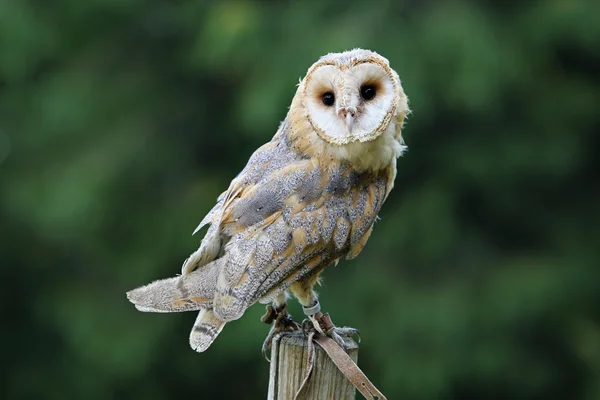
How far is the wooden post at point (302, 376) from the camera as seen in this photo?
2.79 metres

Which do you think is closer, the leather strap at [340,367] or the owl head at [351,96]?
the leather strap at [340,367]

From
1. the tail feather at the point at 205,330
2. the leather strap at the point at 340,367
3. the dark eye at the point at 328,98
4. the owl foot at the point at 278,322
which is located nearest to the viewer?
the leather strap at the point at 340,367

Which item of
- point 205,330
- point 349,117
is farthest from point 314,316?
point 349,117

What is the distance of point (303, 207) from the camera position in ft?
9.81

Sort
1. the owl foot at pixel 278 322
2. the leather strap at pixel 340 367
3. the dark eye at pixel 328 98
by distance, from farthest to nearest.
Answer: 1. the owl foot at pixel 278 322
2. the dark eye at pixel 328 98
3. the leather strap at pixel 340 367

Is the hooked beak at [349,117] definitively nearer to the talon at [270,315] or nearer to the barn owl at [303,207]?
the barn owl at [303,207]

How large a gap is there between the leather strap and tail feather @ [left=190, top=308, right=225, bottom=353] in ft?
0.94

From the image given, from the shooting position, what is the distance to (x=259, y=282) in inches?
112

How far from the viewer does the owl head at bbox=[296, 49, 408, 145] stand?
287cm

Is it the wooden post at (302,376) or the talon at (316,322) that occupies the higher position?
the talon at (316,322)

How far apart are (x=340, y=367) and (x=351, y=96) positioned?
2.64 feet

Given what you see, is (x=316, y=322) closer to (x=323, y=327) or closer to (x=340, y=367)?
(x=323, y=327)

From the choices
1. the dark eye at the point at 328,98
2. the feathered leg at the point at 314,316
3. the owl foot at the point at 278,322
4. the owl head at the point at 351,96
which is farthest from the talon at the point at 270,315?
the dark eye at the point at 328,98

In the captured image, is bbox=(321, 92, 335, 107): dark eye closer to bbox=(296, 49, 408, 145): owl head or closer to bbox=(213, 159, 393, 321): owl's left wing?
bbox=(296, 49, 408, 145): owl head
